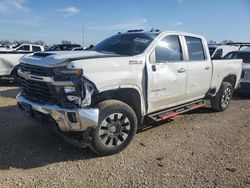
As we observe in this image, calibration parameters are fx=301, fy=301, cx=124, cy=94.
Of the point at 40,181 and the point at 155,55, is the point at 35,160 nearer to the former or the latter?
the point at 40,181

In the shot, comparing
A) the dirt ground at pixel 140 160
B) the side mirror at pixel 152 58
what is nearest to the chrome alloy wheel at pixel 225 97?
the dirt ground at pixel 140 160

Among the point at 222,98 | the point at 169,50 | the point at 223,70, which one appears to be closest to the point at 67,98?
the point at 169,50

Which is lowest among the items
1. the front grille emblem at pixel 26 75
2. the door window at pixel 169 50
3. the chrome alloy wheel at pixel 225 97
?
the chrome alloy wheel at pixel 225 97

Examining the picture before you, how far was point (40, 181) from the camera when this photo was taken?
3.81 meters

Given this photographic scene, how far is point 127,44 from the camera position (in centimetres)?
561

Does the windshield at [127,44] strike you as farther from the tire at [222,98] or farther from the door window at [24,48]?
the door window at [24,48]

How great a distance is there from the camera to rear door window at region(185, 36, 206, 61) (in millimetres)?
6234

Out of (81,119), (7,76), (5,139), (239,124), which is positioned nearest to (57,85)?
(81,119)

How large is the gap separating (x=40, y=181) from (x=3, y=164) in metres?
0.78

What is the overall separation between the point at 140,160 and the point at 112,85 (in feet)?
3.95

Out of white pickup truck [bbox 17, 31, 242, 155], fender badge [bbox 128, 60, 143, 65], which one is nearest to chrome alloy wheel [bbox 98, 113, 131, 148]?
white pickup truck [bbox 17, 31, 242, 155]

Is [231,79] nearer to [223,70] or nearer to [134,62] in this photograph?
[223,70]

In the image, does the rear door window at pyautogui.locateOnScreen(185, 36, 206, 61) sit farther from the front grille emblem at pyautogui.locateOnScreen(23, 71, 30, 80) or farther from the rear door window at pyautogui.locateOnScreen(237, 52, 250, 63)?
the rear door window at pyautogui.locateOnScreen(237, 52, 250, 63)

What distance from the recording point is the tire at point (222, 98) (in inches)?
302
